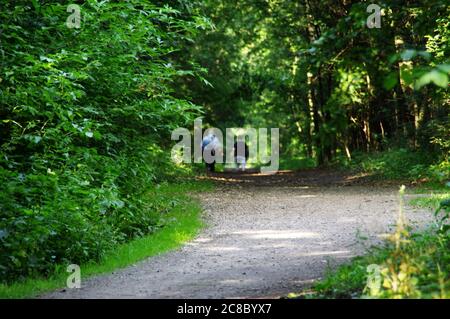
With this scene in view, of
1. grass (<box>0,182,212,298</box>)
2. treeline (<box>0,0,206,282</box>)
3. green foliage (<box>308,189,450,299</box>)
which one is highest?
treeline (<box>0,0,206,282</box>)

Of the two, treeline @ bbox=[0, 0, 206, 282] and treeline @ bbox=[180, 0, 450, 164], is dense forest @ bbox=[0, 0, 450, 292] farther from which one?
treeline @ bbox=[180, 0, 450, 164]

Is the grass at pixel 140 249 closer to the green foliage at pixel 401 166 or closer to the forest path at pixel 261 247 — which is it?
the forest path at pixel 261 247

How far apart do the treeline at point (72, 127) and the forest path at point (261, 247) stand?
3.19 ft

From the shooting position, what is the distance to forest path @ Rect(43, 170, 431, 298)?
7.55 metres

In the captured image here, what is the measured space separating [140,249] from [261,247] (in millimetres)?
2043

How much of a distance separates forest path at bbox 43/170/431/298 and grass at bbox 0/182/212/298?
246mm

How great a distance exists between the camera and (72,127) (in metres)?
8.65

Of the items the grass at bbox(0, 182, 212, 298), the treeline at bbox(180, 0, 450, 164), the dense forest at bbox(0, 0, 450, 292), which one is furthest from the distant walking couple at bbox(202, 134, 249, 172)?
the grass at bbox(0, 182, 212, 298)

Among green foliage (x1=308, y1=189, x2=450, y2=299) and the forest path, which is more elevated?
green foliage (x1=308, y1=189, x2=450, y2=299)

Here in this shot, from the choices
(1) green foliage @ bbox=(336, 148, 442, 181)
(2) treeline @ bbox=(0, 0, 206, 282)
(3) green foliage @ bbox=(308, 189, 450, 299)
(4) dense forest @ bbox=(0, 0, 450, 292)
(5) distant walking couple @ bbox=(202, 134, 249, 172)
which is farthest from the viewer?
Answer: (5) distant walking couple @ bbox=(202, 134, 249, 172)

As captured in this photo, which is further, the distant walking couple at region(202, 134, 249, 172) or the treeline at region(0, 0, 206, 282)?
the distant walking couple at region(202, 134, 249, 172)

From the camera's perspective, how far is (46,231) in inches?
320
